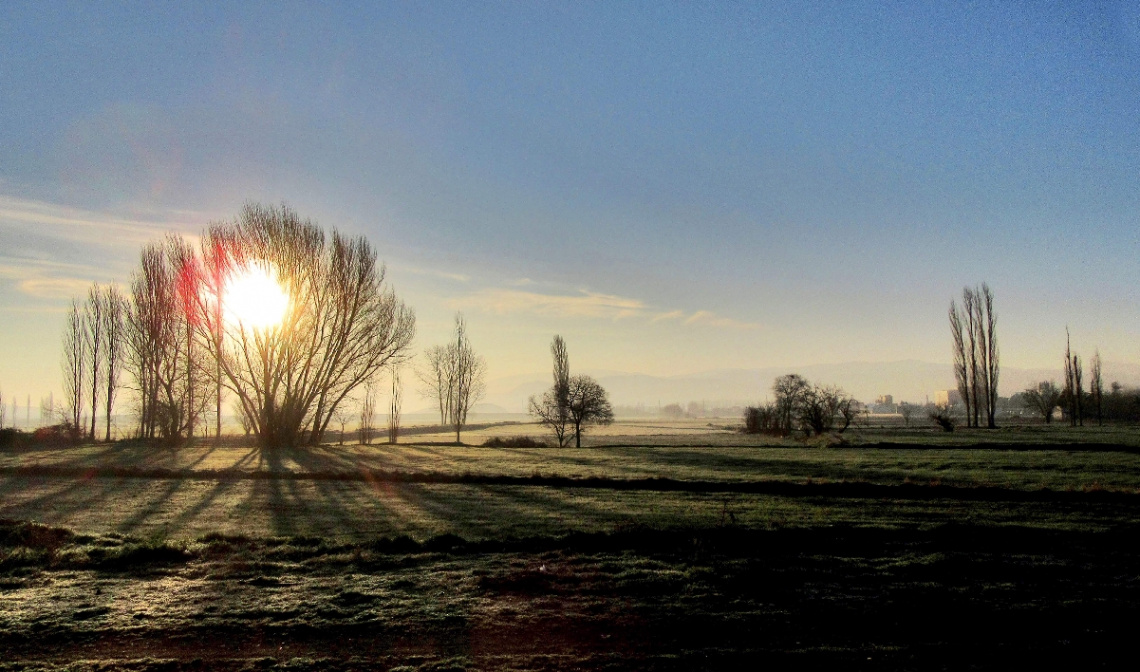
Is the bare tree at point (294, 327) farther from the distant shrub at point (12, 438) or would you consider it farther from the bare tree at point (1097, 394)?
the bare tree at point (1097, 394)

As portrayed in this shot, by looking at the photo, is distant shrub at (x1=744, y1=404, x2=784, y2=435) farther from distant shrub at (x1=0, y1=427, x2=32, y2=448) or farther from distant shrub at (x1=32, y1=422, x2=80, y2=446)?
distant shrub at (x1=0, y1=427, x2=32, y2=448)

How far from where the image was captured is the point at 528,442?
59.8m

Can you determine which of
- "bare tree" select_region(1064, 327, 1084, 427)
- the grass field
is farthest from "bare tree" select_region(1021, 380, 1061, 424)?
the grass field

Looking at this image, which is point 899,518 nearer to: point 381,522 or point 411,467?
point 381,522

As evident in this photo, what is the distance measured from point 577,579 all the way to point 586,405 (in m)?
54.7

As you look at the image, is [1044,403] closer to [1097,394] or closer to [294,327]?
[1097,394]

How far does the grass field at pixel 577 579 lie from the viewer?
312 inches

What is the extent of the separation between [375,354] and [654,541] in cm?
4387

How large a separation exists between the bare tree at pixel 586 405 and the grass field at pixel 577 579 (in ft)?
135

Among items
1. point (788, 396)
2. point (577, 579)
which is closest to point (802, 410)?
point (788, 396)

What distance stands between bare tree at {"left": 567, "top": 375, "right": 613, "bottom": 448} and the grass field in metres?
41.3


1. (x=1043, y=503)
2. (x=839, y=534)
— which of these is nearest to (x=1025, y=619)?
(x=839, y=534)

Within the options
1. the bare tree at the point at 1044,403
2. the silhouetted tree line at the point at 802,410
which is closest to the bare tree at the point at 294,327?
the silhouetted tree line at the point at 802,410

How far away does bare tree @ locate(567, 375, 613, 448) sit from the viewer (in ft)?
215
